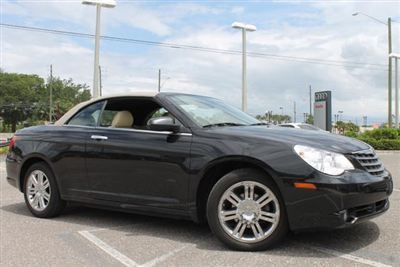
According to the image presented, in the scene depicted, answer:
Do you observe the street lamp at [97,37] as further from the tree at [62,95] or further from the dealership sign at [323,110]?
the tree at [62,95]

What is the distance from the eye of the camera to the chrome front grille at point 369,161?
440 cm

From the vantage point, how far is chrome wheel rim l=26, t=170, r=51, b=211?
20.2ft

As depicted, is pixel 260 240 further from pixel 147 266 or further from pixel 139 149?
pixel 139 149

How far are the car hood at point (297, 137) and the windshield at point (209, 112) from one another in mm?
293

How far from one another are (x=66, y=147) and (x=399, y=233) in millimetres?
3836

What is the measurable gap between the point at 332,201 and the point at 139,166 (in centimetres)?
203

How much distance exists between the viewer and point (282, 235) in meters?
4.42

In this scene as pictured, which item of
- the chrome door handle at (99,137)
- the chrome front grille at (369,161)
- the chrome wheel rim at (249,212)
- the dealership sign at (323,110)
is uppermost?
the dealership sign at (323,110)

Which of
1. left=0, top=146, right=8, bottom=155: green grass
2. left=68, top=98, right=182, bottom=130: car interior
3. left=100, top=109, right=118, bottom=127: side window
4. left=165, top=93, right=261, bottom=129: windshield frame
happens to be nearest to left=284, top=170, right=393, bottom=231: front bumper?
left=165, top=93, right=261, bottom=129: windshield frame

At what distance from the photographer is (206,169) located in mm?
4711

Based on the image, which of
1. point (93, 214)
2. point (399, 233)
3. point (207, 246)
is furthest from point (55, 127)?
point (399, 233)

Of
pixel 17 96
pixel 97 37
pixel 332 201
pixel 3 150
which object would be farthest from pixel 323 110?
pixel 17 96

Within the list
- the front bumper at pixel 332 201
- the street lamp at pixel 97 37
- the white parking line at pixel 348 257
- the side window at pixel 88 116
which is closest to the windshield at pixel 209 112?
the side window at pixel 88 116

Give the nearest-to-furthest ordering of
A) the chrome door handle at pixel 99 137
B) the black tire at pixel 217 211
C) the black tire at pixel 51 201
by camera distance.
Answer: the black tire at pixel 217 211 < the chrome door handle at pixel 99 137 < the black tire at pixel 51 201
